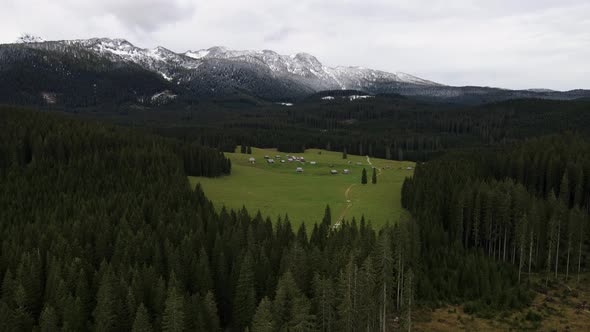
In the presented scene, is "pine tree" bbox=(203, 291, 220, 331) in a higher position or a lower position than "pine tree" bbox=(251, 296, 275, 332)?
lower

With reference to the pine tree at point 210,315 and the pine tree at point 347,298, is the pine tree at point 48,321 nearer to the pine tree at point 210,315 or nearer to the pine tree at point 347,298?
the pine tree at point 210,315

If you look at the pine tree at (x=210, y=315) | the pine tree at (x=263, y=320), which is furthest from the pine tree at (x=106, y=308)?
the pine tree at (x=263, y=320)

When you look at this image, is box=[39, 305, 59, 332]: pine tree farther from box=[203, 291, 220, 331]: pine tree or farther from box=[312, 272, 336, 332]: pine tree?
box=[312, 272, 336, 332]: pine tree

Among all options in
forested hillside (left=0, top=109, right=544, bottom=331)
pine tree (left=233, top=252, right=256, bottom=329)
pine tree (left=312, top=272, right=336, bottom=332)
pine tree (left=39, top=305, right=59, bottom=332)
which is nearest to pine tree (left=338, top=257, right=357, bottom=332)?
forested hillside (left=0, top=109, right=544, bottom=331)

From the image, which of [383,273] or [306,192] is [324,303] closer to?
[383,273]

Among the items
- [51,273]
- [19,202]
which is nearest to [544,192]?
[51,273]

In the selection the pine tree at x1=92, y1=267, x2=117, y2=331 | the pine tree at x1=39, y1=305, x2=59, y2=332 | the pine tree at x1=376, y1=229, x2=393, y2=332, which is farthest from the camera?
the pine tree at x1=376, y1=229, x2=393, y2=332

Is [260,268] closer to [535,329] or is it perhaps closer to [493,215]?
[535,329]

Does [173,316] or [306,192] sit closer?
[173,316]

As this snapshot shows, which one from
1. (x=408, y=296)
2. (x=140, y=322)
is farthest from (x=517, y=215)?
(x=140, y=322)
